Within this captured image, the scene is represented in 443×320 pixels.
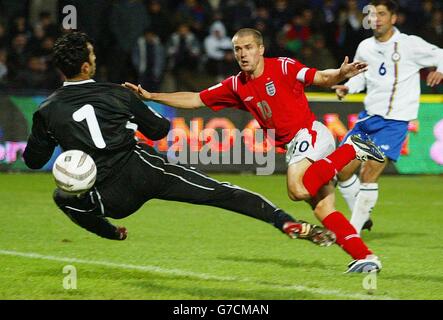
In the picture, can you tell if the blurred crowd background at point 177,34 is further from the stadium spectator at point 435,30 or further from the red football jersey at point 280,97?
the red football jersey at point 280,97

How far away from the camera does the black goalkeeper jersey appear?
6.68m

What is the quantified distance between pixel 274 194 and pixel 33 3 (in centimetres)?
737

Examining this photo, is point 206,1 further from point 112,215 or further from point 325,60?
point 112,215

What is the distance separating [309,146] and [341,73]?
73 cm

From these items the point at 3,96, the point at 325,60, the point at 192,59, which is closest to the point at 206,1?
the point at 192,59

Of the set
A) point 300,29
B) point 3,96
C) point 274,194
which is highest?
point 300,29

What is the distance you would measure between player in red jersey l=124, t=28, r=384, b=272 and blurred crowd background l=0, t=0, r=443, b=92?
9728 millimetres

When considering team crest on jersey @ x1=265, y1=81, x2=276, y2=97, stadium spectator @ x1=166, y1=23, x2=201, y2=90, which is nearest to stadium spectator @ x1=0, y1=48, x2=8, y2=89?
stadium spectator @ x1=166, y1=23, x2=201, y2=90

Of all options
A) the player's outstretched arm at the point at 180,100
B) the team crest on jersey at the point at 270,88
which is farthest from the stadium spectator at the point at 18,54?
the team crest on jersey at the point at 270,88

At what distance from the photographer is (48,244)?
29.9 feet

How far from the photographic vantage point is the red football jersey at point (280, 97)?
7.62 m

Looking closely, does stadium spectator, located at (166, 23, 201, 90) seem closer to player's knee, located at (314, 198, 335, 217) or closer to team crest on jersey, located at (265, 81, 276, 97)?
team crest on jersey, located at (265, 81, 276, 97)
